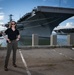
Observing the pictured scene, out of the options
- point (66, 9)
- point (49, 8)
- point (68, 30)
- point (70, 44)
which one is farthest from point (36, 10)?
point (68, 30)

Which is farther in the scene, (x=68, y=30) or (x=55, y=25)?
(x=68, y=30)

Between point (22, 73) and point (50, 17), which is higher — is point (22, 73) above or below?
below

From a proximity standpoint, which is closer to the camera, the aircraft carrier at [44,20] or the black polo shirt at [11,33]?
the black polo shirt at [11,33]

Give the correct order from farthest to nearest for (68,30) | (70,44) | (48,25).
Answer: (68,30)
(48,25)
(70,44)

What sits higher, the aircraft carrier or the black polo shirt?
the aircraft carrier

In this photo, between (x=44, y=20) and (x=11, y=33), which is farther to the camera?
(x=44, y=20)

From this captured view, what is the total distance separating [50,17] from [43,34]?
5942mm

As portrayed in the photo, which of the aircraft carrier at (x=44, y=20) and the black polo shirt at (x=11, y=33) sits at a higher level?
the aircraft carrier at (x=44, y=20)

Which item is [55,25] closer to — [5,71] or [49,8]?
[49,8]

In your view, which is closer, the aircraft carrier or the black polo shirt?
the black polo shirt

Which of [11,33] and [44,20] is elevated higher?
[44,20]

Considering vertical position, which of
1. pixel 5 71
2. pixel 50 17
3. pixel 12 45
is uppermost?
pixel 50 17

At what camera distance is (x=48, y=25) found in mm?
47125

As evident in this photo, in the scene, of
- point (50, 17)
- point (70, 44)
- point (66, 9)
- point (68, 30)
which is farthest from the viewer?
point (68, 30)
